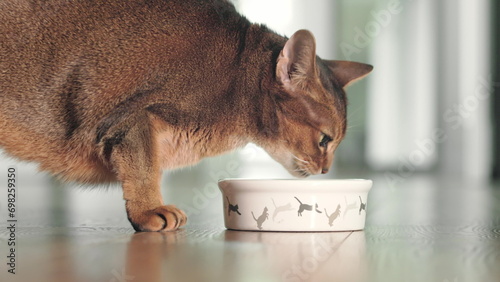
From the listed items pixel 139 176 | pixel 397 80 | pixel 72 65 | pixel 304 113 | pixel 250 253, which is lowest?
pixel 250 253


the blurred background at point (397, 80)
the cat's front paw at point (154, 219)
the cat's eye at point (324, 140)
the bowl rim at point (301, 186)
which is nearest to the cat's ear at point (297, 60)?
the cat's eye at point (324, 140)

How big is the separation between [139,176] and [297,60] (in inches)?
18.0

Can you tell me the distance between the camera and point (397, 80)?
252 inches

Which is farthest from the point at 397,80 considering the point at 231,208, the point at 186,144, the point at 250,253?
the point at 250,253

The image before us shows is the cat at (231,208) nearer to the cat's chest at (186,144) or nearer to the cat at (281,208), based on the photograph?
the cat at (281,208)

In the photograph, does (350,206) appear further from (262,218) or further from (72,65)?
(72,65)

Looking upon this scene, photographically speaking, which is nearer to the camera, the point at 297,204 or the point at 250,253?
the point at 250,253

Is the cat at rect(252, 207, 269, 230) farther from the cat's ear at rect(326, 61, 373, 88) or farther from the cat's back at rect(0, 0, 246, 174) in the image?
the cat's ear at rect(326, 61, 373, 88)

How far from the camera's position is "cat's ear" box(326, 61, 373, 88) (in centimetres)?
182

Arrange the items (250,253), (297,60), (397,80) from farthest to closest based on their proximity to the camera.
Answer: (397,80)
(297,60)
(250,253)

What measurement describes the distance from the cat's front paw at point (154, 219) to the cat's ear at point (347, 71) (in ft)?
2.00

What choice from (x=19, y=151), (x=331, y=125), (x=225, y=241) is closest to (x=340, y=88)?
(x=331, y=125)

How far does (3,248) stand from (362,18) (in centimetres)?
563

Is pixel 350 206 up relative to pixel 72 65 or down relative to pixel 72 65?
down
